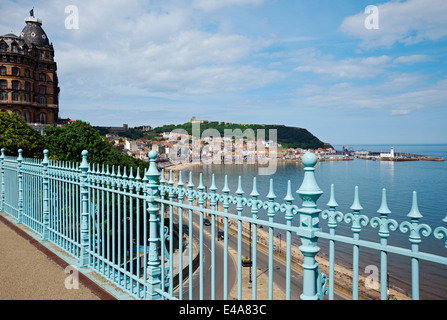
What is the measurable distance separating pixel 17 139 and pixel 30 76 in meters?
32.3

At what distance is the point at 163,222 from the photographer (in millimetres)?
4230

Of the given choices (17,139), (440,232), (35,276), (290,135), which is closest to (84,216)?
(35,276)

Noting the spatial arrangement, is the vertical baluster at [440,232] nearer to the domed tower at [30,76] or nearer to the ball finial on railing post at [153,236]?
the ball finial on railing post at [153,236]

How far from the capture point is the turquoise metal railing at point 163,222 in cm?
228

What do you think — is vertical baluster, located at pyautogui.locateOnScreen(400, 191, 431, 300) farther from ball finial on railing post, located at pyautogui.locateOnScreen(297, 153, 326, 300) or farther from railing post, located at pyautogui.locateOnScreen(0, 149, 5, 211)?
railing post, located at pyautogui.locateOnScreen(0, 149, 5, 211)

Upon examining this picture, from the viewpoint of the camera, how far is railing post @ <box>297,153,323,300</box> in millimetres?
2547

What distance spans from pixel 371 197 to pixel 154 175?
2253 inches

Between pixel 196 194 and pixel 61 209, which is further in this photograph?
pixel 61 209

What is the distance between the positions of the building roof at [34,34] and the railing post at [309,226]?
61.2m

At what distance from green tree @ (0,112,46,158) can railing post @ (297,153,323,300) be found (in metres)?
25.4

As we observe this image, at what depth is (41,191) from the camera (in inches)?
290
